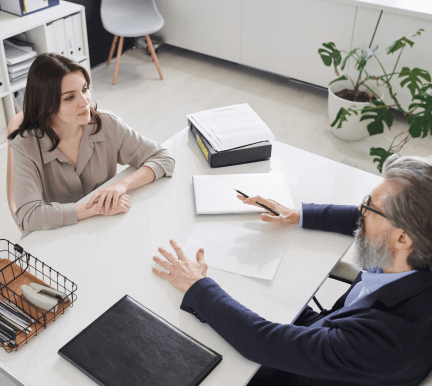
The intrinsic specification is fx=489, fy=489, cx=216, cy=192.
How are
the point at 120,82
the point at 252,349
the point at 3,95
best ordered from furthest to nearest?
the point at 120,82, the point at 3,95, the point at 252,349

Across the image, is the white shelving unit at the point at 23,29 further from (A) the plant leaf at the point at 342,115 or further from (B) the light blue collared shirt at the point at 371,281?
(B) the light blue collared shirt at the point at 371,281

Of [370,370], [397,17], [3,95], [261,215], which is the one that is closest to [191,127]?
[261,215]

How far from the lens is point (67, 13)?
3.46 metres

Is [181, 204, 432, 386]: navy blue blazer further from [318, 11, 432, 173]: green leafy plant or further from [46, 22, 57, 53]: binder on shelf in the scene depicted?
[46, 22, 57, 53]: binder on shelf

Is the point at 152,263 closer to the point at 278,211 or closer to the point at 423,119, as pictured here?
the point at 278,211

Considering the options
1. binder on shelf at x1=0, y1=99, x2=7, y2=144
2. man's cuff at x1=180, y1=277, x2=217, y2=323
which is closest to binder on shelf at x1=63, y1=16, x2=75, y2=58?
binder on shelf at x1=0, y1=99, x2=7, y2=144

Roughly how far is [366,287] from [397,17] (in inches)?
108

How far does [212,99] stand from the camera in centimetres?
406

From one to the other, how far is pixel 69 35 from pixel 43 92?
82.5 inches

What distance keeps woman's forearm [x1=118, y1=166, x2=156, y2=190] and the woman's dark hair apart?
0.95 ft

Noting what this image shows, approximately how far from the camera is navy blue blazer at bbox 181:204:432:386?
3.59ft

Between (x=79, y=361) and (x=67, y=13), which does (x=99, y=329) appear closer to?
(x=79, y=361)

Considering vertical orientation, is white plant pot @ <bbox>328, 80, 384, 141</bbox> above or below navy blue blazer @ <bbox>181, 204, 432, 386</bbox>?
below

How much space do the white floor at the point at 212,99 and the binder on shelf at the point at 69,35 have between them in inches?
17.9
